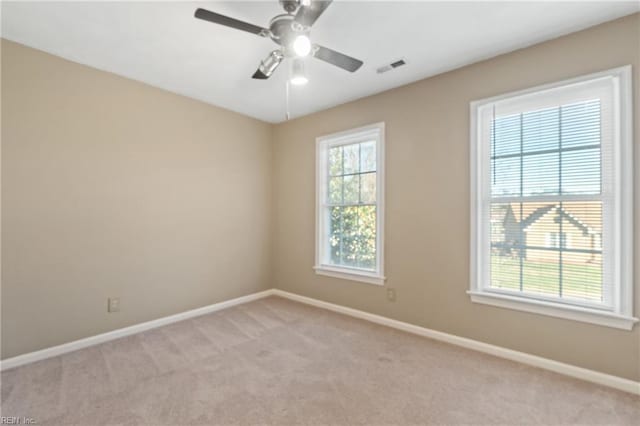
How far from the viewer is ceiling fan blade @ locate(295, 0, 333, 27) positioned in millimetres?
1553

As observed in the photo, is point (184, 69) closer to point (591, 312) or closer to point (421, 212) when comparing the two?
point (421, 212)

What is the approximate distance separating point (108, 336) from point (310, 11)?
3299 mm

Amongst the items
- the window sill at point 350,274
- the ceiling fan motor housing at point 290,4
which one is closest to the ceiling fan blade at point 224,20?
the ceiling fan motor housing at point 290,4

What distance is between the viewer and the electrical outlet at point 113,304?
294 centimetres

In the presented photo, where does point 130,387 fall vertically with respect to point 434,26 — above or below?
below

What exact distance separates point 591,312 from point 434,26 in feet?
7.87

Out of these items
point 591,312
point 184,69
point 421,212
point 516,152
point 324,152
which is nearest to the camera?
point 591,312

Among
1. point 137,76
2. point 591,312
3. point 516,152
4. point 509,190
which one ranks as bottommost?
point 591,312

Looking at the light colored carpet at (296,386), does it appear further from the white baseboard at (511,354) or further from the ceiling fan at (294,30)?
the ceiling fan at (294,30)

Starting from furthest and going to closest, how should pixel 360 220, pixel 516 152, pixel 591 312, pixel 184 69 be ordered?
pixel 360 220 < pixel 184 69 < pixel 516 152 < pixel 591 312

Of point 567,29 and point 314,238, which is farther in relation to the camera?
point 314,238

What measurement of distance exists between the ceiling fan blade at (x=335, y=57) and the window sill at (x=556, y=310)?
7.22ft

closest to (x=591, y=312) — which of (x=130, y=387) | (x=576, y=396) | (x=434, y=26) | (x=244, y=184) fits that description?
(x=576, y=396)

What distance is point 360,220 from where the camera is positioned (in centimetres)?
371
